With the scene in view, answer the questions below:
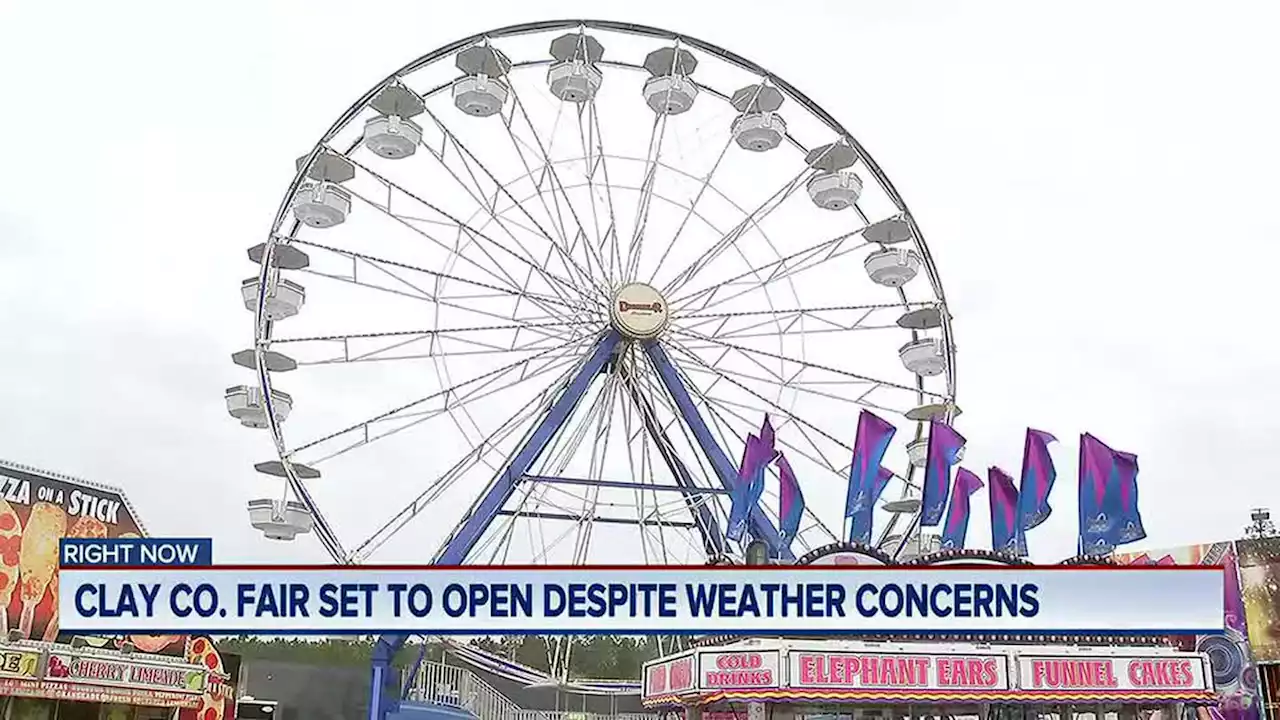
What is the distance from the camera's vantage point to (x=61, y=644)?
1817 centimetres

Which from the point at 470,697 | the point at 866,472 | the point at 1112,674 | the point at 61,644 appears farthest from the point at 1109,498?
the point at 61,644

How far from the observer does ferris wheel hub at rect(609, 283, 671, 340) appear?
847 inches

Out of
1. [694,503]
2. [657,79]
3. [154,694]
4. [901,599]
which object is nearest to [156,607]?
[901,599]

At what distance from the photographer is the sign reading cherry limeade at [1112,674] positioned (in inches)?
528

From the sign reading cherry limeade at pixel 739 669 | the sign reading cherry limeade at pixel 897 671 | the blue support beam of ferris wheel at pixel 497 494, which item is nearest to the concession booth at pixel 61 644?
the blue support beam of ferris wheel at pixel 497 494

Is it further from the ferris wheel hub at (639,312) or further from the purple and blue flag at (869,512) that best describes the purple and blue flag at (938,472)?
the ferris wheel hub at (639,312)

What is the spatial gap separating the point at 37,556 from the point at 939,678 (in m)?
13.5

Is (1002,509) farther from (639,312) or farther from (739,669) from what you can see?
(639,312)

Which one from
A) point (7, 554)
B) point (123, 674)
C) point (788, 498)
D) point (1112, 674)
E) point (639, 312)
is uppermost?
point (639, 312)

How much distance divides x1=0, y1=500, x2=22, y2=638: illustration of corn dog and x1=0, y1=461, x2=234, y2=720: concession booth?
0.05ft

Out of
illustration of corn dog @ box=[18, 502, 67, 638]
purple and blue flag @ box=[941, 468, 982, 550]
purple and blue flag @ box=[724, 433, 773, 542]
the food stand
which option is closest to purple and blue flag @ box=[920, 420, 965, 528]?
purple and blue flag @ box=[941, 468, 982, 550]

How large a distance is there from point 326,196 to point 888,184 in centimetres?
1019

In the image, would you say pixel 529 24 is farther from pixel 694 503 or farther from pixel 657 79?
pixel 694 503

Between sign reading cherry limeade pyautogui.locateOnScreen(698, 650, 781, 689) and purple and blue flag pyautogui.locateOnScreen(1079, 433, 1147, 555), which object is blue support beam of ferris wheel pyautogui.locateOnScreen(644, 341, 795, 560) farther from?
sign reading cherry limeade pyautogui.locateOnScreen(698, 650, 781, 689)
